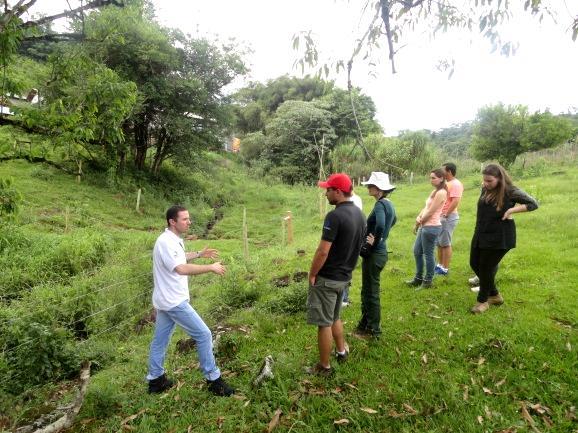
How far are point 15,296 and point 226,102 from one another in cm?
1649

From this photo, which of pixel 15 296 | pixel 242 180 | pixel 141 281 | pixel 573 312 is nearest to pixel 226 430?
pixel 573 312

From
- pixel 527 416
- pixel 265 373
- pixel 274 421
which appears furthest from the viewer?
A: pixel 265 373

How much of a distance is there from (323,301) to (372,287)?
0.97m

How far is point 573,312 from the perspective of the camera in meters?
5.02

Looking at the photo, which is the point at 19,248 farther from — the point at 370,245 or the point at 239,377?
the point at 370,245

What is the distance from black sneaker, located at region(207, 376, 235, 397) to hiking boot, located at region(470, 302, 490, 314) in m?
3.18

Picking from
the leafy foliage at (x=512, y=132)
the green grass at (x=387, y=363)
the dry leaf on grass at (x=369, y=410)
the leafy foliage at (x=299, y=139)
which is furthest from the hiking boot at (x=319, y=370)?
the leafy foliage at (x=299, y=139)

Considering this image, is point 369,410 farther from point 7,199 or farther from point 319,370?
point 7,199

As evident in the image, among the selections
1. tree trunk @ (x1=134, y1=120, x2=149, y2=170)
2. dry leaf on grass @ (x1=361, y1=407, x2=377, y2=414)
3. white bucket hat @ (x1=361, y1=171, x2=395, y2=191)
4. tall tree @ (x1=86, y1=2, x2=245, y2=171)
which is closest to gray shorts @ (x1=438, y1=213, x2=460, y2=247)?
white bucket hat @ (x1=361, y1=171, x2=395, y2=191)

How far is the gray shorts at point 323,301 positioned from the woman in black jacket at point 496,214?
2.08 metres

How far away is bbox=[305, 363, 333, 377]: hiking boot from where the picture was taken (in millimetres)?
4172

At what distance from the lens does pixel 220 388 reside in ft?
13.5

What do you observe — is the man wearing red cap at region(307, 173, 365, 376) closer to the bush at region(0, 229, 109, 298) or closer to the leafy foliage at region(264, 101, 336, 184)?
the bush at region(0, 229, 109, 298)

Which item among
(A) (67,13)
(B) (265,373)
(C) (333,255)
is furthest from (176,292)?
(A) (67,13)
